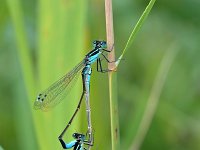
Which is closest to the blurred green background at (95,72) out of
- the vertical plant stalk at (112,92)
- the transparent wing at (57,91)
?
the transparent wing at (57,91)

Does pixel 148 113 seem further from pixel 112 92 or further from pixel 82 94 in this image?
pixel 112 92

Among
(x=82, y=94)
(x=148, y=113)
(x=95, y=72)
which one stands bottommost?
(x=148, y=113)

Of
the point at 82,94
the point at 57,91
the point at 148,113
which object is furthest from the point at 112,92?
the point at 148,113

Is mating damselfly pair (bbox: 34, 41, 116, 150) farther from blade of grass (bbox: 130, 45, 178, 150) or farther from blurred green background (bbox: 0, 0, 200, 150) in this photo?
blade of grass (bbox: 130, 45, 178, 150)

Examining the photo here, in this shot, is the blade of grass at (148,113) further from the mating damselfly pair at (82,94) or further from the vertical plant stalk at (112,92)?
the vertical plant stalk at (112,92)

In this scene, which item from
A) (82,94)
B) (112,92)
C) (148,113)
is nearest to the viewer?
(112,92)

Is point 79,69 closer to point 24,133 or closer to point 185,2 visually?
point 24,133
